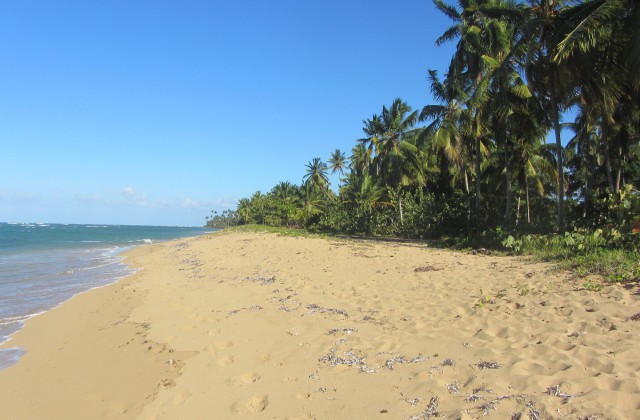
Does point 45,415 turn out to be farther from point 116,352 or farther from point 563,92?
point 563,92

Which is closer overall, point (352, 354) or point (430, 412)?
point (430, 412)

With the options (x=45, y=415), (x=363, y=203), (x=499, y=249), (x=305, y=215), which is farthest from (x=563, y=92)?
(x=305, y=215)

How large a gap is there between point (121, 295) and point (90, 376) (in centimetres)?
595

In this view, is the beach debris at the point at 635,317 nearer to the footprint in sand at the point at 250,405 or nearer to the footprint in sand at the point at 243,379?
the footprint in sand at the point at 250,405

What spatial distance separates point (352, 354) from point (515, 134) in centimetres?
1800

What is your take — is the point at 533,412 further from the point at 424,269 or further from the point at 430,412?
the point at 424,269

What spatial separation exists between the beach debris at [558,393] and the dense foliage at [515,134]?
664cm

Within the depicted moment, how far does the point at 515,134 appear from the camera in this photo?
19.3 metres

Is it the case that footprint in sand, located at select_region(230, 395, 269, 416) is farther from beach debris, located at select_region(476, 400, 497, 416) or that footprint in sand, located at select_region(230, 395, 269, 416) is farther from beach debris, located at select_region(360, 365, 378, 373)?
beach debris, located at select_region(476, 400, 497, 416)

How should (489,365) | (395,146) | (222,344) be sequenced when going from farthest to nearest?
1. (395,146)
2. (222,344)
3. (489,365)

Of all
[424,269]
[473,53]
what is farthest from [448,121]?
[424,269]

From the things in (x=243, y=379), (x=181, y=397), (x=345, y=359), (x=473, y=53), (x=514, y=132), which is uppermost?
(x=473, y=53)

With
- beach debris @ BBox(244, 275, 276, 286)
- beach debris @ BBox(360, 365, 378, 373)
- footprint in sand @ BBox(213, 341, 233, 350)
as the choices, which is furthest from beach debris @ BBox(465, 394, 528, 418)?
beach debris @ BBox(244, 275, 276, 286)

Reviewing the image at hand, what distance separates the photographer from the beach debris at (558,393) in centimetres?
304
